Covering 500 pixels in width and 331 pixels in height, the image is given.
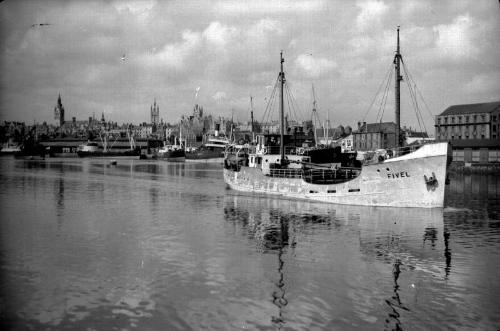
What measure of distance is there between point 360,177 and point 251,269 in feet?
65.2

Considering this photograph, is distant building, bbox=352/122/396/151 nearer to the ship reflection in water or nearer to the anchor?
the anchor

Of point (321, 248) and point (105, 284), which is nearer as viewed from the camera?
point (105, 284)

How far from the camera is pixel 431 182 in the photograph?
32.8 meters

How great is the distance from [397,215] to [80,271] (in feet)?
73.8

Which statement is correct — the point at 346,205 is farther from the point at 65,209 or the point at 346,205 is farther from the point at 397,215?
the point at 65,209

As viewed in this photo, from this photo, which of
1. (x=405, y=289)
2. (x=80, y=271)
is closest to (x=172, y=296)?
(x=80, y=271)

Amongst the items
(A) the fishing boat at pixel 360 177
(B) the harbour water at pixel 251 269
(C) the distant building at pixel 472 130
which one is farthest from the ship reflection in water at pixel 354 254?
(C) the distant building at pixel 472 130

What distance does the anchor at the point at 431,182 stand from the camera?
32.4 m

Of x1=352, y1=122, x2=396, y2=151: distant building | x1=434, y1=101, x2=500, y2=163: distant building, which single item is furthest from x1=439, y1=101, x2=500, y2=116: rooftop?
x1=352, y1=122, x2=396, y2=151: distant building

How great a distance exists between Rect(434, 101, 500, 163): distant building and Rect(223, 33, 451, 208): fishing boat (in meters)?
53.0

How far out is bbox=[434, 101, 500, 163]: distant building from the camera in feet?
287

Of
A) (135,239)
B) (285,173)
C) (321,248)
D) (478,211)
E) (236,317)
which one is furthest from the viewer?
(285,173)

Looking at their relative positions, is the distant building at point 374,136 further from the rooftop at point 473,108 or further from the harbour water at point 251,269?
the harbour water at point 251,269

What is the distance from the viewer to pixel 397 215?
3142cm
